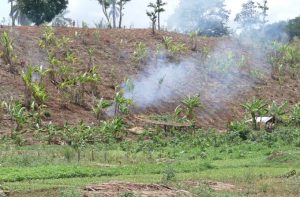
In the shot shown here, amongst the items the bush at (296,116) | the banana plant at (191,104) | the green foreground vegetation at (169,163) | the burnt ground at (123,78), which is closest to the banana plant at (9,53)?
the burnt ground at (123,78)

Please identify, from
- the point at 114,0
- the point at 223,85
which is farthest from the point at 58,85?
the point at 114,0

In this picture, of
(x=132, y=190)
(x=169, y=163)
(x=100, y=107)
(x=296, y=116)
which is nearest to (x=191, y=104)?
(x=100, y=107)

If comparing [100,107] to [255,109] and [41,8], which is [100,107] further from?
[41,8]

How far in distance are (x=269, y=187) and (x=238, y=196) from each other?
5.93 ft

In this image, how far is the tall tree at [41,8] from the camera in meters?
40.7

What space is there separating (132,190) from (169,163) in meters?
6.88

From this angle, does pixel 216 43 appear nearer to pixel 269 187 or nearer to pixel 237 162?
pixel 237 162

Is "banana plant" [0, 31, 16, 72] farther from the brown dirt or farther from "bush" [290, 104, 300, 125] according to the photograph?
the brown dirt

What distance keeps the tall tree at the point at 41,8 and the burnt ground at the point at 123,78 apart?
520cm

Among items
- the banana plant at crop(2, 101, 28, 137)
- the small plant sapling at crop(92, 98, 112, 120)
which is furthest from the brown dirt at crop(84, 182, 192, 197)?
the small plant sapling at crop(92, 98, 112, 120)

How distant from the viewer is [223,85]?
37375 millimetres

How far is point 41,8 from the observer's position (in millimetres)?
41250

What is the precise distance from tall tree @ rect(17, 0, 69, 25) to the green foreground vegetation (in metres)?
16.6

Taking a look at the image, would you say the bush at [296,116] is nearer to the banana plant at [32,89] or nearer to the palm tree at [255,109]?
the palm tree at [255,109]
